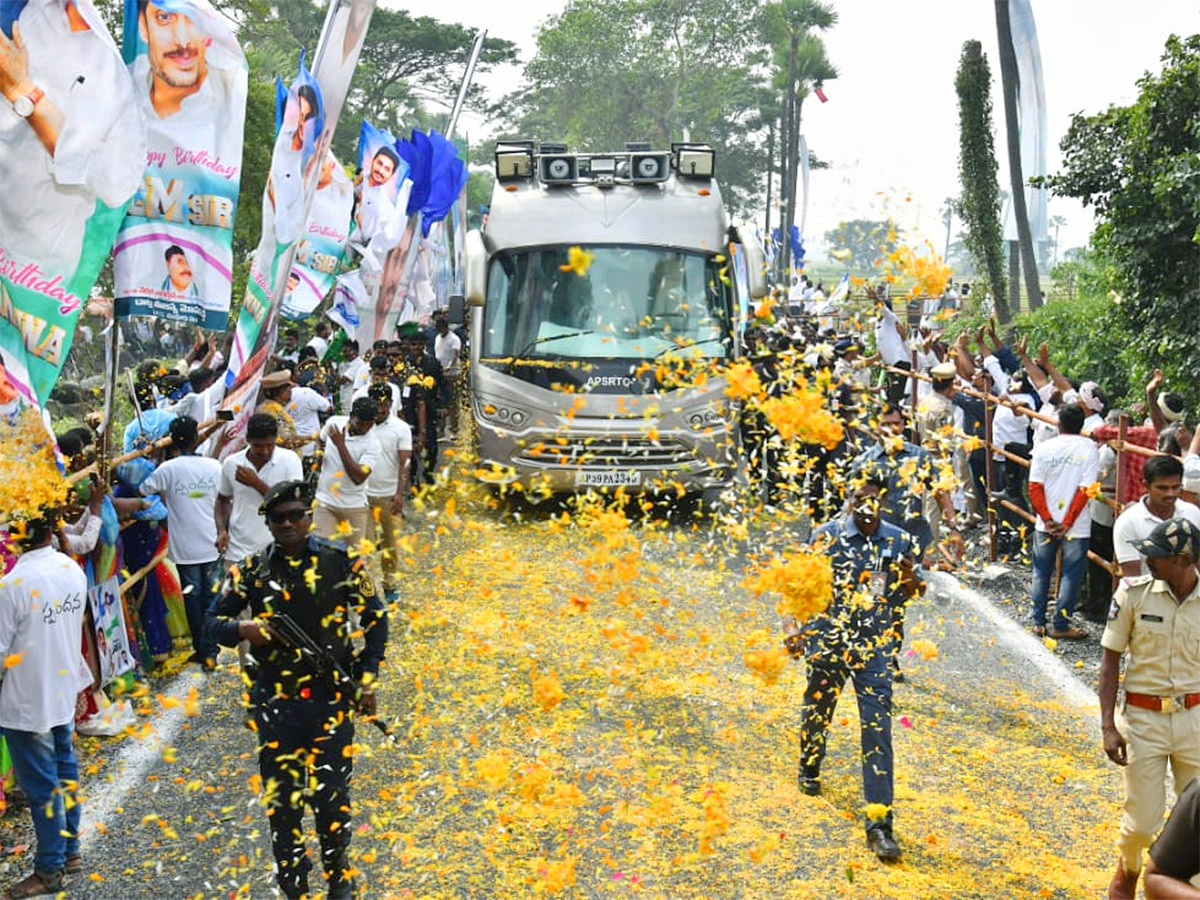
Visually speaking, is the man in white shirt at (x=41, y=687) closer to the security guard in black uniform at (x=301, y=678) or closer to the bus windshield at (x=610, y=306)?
the security guard in black uniform at (x=301, y=678)

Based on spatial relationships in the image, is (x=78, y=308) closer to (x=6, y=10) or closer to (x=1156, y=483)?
(x=6, y=10)

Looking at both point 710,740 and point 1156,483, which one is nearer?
point 1156,483

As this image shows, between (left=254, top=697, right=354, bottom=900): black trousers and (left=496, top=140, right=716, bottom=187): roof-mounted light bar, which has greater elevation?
(left=496, top=140, right=716, bottom=187): roof-mounted light bar

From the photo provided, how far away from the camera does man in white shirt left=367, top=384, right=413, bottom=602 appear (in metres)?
10.1

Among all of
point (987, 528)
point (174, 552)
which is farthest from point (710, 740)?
point (987, 528)

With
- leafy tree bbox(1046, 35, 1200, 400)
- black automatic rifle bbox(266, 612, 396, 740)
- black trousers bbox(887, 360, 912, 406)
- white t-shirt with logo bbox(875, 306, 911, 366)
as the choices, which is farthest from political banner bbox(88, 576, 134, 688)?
leafy tree bbox(1046, 35, 1200, 400)

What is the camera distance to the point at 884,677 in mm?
6473

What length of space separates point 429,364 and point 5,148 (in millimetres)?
9164

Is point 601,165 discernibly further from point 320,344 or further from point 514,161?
point 320,344

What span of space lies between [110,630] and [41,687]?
2.50m

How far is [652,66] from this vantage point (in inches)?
2803

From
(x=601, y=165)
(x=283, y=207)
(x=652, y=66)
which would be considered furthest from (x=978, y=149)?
(x=652, y=66)

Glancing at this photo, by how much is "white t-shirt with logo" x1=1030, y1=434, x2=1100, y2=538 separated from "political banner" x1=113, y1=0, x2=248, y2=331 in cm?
648

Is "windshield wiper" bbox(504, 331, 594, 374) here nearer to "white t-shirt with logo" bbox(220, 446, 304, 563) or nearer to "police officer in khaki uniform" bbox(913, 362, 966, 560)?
"police officer in khaki uniform" bbox(913, 362, 966, 560)
